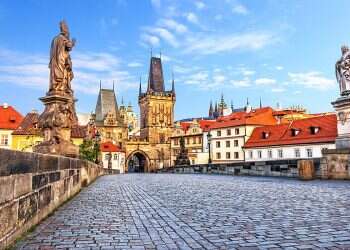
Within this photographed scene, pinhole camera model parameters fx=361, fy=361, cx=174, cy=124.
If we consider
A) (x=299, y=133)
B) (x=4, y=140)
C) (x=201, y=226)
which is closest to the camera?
(x=201, y=226)

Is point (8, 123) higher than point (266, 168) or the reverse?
higher

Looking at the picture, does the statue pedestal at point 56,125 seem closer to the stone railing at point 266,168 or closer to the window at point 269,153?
the stone railing at point 266,168

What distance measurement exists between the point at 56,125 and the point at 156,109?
3739 inches

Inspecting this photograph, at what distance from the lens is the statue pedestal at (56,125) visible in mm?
10828

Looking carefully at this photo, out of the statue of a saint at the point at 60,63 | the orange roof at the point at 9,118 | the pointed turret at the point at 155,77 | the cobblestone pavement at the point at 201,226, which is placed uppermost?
the pointed turret at the point at 155,77

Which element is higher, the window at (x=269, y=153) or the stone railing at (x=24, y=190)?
the window at (x=269, y=153)

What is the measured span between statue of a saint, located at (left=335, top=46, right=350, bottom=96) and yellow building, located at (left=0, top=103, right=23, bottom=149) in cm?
4951

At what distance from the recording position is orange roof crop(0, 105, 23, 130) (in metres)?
56.0

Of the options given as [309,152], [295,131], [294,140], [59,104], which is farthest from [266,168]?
[295,131]

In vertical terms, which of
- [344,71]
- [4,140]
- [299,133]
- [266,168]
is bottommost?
[266,168]

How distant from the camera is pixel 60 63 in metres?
11.5

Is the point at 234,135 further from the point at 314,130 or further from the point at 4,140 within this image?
the point at 4,140

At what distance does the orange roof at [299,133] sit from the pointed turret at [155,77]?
51.5 metres

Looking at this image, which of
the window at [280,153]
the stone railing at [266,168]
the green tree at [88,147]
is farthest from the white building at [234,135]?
the stone railing at [266,168]
